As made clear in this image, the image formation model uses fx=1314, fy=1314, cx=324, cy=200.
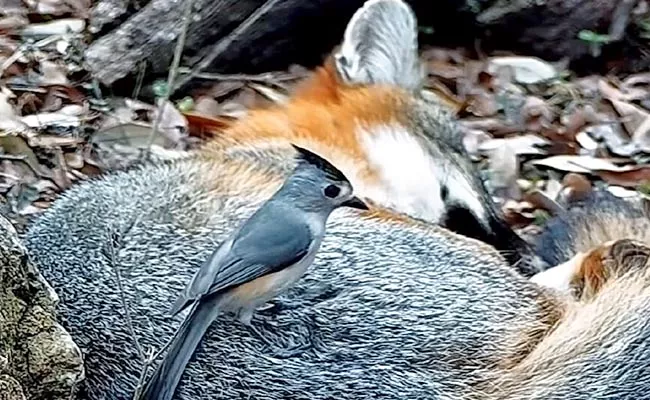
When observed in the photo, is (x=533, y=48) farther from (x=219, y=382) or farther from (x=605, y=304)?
(x=219, y=382)

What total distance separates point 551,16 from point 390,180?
2322 millimetres

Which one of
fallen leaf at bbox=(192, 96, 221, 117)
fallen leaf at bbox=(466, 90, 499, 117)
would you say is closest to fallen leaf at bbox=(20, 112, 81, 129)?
fallen leaf at bbox=(192, 96, 221, 117)

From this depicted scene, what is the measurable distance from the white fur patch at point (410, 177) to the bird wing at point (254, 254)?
59.4 inches

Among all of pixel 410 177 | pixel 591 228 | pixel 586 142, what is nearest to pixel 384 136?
pixel 410 177

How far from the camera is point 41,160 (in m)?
4.90

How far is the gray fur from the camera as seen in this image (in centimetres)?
294

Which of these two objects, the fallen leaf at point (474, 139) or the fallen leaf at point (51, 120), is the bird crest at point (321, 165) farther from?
the fallen leaf at point (474, 139)

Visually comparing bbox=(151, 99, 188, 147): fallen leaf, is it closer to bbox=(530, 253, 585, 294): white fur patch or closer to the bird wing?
bbox=(530, 253, 585, 294): white fur patch

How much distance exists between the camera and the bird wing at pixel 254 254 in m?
2.73

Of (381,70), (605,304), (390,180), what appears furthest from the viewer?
(381,70)

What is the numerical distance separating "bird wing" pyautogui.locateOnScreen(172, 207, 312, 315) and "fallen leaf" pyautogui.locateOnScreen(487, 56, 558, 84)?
12.2 ft

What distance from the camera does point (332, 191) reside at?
2.92 m

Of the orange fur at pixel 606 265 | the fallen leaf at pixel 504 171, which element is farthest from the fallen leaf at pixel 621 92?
the orange fur at pixel 606 265

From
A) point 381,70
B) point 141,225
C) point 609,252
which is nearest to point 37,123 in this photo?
point 381,70
